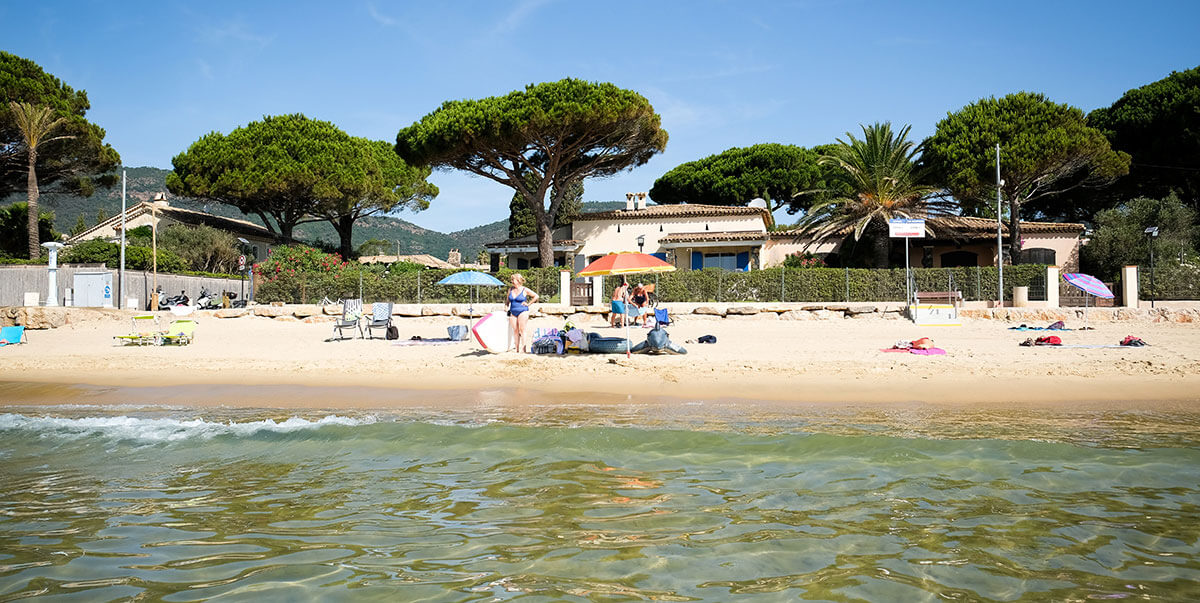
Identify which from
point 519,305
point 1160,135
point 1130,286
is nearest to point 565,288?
point 519,305

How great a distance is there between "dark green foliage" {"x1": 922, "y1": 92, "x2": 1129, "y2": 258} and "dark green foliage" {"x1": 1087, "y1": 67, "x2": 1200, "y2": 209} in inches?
248

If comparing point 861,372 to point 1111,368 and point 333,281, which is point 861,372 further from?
point 333,281

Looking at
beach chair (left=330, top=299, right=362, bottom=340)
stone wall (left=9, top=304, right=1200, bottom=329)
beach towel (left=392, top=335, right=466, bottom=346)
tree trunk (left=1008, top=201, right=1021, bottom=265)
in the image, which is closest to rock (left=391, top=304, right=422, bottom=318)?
stone wall (left=9, top=304, right=1200, bottom=329)

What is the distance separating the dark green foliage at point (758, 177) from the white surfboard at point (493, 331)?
131ft

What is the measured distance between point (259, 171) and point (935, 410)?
38.5 m

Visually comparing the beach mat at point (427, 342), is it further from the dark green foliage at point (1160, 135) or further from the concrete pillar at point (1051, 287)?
the dark green foliage at point (1160, 135)

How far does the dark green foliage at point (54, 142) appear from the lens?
31938 millimetres

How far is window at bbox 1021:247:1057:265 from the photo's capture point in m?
31.3

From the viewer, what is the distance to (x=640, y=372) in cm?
1088

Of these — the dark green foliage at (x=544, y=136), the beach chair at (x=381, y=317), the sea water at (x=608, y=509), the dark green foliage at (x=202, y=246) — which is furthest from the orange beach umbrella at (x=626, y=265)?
the dark green foliage at (x=202, y=246)

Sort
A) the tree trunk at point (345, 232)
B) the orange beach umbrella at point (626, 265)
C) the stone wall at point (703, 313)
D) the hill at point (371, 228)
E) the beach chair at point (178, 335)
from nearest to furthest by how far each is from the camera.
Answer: the orange beach umbrella at point (626, 265)
the beach chair at point (178, 335)
the stone wall at point (703, 313)
the tree trunk at point (345, 232)
the hill at point (371, 228)

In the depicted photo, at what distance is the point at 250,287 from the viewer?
31109mm

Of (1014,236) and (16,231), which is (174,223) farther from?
(1014,236)

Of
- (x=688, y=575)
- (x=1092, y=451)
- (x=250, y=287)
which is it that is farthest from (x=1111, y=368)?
(x=250, y=287)
